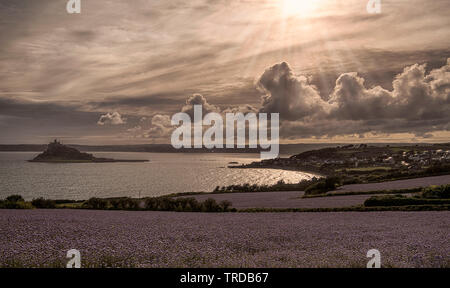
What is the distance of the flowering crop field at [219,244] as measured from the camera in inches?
307

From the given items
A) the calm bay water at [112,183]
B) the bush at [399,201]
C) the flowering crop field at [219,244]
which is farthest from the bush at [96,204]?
the calm bay water at [112,183]

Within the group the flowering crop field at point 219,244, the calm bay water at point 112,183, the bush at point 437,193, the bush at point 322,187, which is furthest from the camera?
the calm bay water at point 112,183

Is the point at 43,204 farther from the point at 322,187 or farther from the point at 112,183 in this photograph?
the point at 112,183

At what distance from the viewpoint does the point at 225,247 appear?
921cm

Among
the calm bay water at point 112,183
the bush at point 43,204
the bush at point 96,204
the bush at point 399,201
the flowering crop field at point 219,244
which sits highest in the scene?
the flowering crop field at point 219,244

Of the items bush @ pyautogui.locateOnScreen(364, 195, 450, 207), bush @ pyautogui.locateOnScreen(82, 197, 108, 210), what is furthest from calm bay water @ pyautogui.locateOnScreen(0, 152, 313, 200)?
bush @ pyautogui.locateOnScreen(364, 195, 450, 207)

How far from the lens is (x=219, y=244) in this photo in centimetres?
948

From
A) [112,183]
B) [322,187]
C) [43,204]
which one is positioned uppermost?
[43,204]

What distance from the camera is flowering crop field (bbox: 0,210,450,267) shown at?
25.5 ft

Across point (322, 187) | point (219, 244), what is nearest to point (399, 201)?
point (322, 187)

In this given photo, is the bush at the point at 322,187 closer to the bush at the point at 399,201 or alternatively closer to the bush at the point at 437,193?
the bush at the point at 437,193
